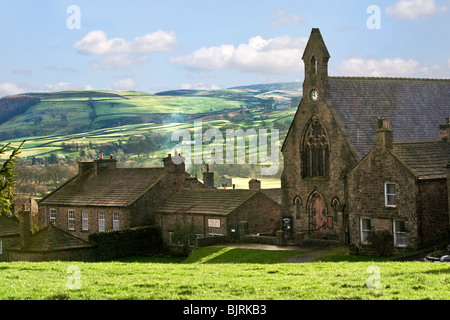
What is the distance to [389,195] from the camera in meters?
41.2

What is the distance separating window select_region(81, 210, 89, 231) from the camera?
63125 mm

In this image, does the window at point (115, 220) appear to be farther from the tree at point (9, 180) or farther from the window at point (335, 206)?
the tree at point (9, 180)

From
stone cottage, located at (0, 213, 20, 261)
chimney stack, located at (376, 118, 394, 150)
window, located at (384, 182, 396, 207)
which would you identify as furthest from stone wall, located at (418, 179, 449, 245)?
stone cottage, located at (0, 213, 20, 261)

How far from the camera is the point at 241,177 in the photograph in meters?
148

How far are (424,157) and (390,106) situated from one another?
10737mm

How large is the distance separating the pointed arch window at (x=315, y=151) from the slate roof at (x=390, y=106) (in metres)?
2.38

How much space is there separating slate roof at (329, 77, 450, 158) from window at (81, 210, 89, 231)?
26.4 metres

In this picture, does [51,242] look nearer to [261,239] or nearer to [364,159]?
[261,239]

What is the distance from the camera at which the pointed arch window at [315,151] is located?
52.0m

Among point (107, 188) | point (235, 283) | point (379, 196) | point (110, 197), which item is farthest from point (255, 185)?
point (235, 283)

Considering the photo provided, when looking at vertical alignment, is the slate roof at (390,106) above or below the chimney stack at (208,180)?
above

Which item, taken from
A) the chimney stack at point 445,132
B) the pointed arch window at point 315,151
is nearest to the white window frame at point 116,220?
the pointed arch window at point 315,151

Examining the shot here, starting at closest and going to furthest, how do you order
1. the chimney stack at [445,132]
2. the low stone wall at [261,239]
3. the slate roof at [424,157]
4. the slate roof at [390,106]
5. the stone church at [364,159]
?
the slate roof at [424,157], the stone church at [364,159], the chimney stack at [445,132], the low stone wall at [261,239], the slate roof at [390,106]
